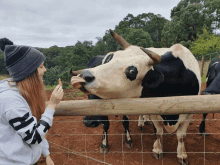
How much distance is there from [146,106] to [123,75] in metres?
0.56

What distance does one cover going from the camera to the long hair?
47.2 inches

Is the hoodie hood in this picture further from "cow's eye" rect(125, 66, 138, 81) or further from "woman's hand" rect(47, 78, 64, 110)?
"cow's eye" rect(125, 66, 138, 81)

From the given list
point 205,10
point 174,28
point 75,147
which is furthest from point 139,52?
point 205,10

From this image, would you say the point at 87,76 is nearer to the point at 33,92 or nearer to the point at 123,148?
the point at 33,92

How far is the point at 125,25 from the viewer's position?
94.5 ft

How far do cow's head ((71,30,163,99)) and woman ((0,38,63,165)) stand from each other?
674mm

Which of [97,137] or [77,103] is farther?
[97,137]

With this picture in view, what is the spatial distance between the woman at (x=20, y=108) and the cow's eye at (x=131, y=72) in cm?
107

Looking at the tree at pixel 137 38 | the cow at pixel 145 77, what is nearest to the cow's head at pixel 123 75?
the cow at pixel 145 77

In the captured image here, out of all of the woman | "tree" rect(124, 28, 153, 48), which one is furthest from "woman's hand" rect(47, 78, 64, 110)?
"tree" rect(124, 28, 153, 48)

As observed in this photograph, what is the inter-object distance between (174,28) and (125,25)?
1034 centimetres

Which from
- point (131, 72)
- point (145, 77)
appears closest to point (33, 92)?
point (131, 72)

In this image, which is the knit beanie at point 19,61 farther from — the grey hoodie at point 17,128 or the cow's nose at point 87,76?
the cow's nose at point 87,76

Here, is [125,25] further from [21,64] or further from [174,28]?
[21,64]
